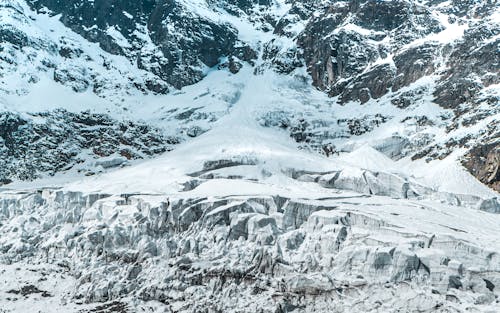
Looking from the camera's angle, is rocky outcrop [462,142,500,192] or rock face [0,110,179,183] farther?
rock face [0,110,179,183]

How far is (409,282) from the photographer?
9081 centimetres

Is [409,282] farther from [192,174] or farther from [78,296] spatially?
[192,174]

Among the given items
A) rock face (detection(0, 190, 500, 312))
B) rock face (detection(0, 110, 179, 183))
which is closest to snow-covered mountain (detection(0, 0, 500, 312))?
rock face (detection(0, 190, 500, 312))

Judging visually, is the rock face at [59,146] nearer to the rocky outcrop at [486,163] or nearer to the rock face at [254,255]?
the rock face at [254,255]

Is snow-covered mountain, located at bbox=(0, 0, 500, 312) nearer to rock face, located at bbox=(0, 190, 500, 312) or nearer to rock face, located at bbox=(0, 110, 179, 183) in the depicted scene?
rock face, located at bbox=(0, 190, 500, 312)

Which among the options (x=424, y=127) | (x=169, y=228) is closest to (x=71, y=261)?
(x=169, y=228)

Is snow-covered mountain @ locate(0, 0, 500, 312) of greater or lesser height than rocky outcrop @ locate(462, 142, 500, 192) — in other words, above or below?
below

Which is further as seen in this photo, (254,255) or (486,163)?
(486,163)

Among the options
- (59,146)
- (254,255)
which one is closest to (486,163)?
(254,255)

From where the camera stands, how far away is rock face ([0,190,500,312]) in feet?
298

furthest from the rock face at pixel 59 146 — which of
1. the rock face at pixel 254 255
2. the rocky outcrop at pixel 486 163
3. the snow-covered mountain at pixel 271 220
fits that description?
the rocky outcrop at pixel 486 163

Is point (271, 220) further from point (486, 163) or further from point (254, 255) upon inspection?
point (486, 163)

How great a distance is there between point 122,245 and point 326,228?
115 ft

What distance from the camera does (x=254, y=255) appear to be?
10244 cm
